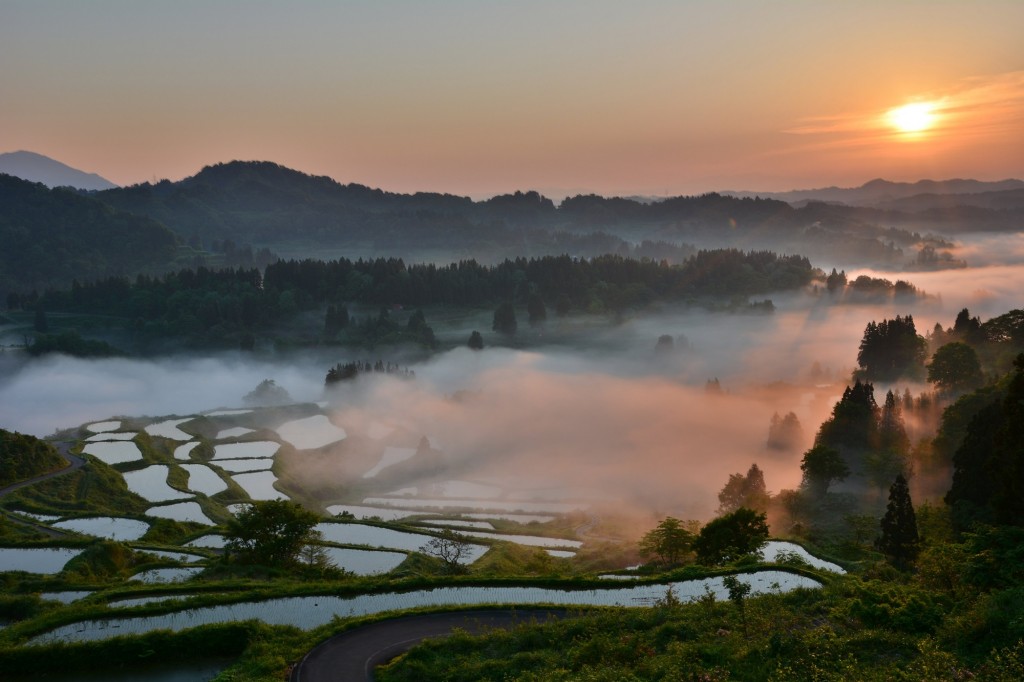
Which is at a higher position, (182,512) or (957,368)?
(957,368)

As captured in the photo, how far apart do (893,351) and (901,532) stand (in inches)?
3660

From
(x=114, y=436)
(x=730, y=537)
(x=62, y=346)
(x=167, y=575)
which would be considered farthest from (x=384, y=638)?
(x=62, y=346)

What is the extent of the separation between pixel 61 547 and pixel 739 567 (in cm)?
4320

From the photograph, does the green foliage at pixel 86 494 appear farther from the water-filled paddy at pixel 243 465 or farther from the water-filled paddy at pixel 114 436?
the water-filled paddy at pixel 114 436

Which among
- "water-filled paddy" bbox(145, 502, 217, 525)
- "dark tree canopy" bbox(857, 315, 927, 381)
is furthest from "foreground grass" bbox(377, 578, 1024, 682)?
"dark tree canopy" bbox(857, 315, 927, 381)

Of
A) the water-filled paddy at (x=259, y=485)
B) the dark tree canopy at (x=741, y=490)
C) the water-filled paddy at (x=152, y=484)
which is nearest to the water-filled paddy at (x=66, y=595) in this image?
the water-filled paddy at (x=152, y=484)

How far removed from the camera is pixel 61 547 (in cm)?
4975

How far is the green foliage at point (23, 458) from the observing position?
77062 mm

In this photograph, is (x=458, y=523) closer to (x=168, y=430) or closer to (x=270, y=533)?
(x=270, y=533)

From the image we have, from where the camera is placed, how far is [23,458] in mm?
80312

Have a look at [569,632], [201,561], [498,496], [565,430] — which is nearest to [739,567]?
[569,632]

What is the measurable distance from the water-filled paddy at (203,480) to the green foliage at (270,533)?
132 ft

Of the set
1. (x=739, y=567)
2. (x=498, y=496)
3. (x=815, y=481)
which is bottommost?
(x=498, y=496)

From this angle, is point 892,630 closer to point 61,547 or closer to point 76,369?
point 61,547
